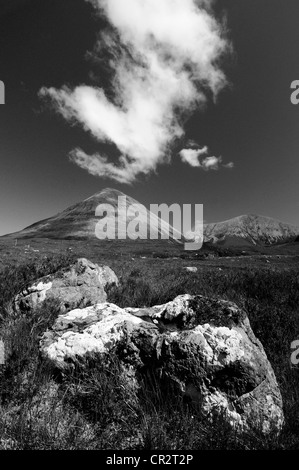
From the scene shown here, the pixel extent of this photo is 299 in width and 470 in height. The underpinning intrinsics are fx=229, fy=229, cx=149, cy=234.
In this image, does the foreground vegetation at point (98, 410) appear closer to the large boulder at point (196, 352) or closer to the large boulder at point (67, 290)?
the large boulder at point (196, 352)

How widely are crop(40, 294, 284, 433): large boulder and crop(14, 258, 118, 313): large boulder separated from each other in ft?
5.61

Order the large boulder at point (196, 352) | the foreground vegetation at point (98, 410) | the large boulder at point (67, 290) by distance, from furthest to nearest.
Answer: the large boulder at point (67, 290)
the large boulder at point (196, 352)
the foreground vegetation at point (98, 410)

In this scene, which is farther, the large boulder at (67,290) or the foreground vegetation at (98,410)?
the large boulder at (67,290)

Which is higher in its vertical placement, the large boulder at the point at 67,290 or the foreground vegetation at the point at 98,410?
the large boulder at the point at 67,290

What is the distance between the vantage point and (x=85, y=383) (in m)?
3.11

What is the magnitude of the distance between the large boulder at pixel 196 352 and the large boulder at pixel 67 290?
1.71m

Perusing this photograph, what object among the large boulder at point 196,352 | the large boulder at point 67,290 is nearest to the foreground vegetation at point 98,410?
the large boulder at point 196,352

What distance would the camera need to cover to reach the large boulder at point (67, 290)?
5.68 meters

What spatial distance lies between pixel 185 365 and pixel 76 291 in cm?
414

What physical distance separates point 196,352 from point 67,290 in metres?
4.31

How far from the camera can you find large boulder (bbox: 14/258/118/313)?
5.68 m

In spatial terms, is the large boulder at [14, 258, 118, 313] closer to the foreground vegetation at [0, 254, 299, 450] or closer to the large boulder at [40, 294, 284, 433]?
the foreground vegetation at [0, 254, 299, 450]

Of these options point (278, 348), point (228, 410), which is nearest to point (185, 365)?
point (228, 410)
